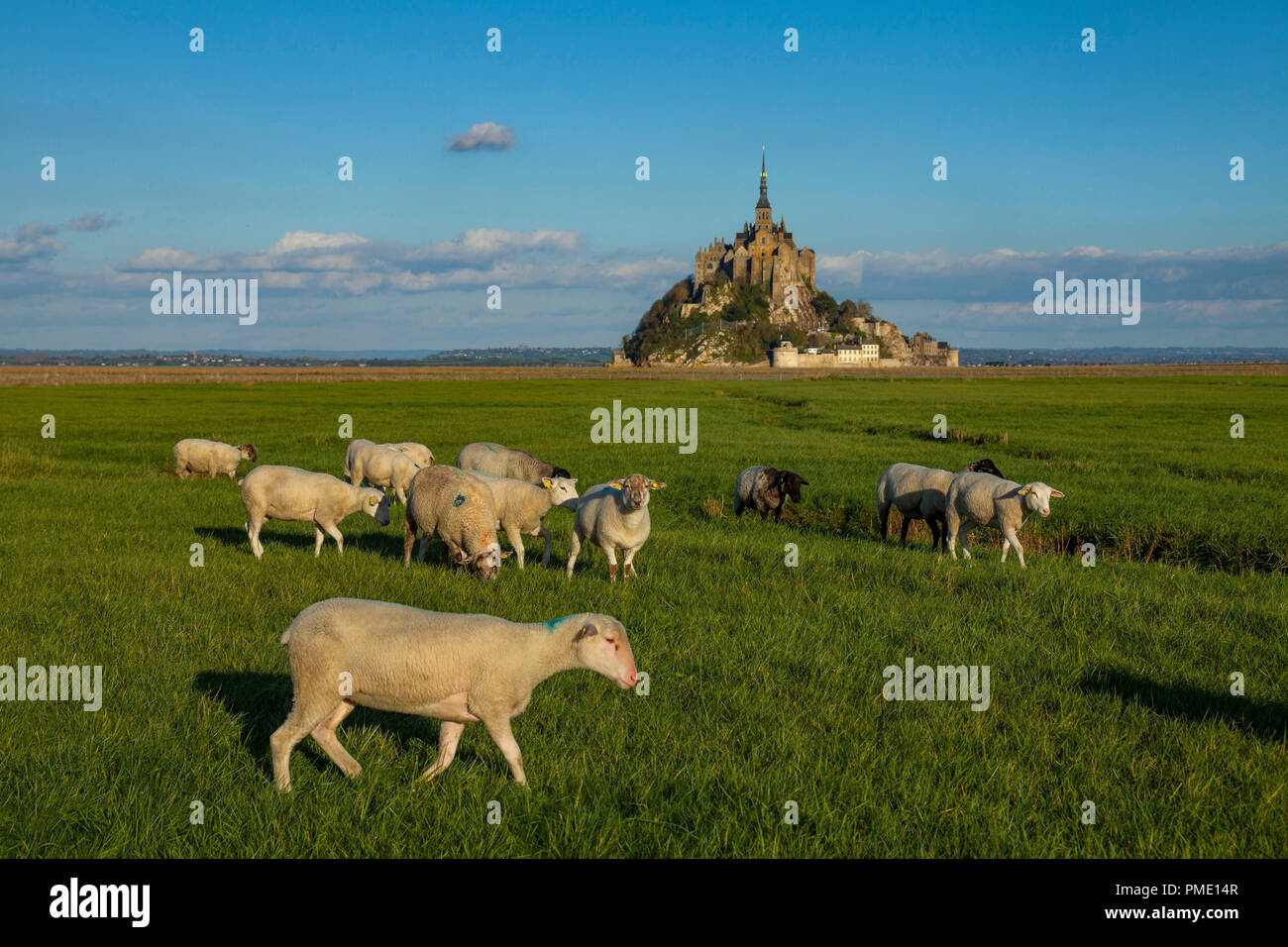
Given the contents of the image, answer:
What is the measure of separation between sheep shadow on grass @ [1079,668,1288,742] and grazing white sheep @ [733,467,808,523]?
1090cm

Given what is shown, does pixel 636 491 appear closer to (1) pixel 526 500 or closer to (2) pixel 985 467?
(1) pixel 526 500

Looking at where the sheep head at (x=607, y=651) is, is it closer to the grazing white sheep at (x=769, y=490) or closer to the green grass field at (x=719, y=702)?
the green grass field at (x=719, y=702)

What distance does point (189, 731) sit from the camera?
6723 millimetres

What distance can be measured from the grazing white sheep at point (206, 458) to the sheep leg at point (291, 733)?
2304 cm

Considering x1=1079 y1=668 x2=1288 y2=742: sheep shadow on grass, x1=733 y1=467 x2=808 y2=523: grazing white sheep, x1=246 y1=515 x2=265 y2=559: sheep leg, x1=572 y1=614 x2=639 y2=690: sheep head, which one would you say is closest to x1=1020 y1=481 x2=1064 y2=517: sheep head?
x1=733 y1=467 x2=808 y2=523: grazing white sheep

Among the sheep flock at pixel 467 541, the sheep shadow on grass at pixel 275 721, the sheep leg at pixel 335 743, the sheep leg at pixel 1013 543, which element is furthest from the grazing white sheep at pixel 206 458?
the sheep leg at pixel 335 743

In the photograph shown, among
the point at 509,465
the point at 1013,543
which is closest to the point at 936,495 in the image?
the point at 1013,543

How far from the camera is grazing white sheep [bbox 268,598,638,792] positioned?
231 inches

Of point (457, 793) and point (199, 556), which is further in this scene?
point (199, 556)

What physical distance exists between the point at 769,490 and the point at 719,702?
1205 cm

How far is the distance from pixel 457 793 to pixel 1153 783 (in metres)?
5.17

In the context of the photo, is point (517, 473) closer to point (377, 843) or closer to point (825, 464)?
point (825, 464)

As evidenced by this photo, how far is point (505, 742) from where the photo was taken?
19.6 feet

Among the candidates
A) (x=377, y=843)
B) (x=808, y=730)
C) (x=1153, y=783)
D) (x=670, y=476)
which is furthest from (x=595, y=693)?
(x=670, y=476)
